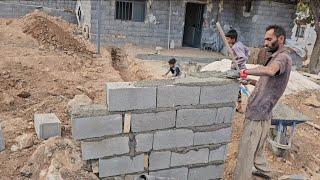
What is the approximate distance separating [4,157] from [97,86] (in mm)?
3936

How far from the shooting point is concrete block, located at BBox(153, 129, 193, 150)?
3518 millimetres

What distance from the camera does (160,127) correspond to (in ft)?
11.4

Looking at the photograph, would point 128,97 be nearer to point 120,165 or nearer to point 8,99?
point 120,165

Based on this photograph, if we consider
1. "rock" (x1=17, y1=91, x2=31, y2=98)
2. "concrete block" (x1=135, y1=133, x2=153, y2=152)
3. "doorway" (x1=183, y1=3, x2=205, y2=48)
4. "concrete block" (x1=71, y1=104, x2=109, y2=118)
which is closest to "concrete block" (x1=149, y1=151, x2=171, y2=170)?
"concrete block" (x1=135, y1=133, x2=153, y2=152)

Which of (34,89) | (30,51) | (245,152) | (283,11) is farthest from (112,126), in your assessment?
(283,11)

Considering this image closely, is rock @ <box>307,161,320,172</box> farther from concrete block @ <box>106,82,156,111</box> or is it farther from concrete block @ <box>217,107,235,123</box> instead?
concrete block @ <box>106,82,156,111</box>

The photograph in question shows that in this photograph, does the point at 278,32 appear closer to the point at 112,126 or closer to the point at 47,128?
the point at 112,126

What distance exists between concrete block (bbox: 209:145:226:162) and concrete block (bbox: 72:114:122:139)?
45.6 inches

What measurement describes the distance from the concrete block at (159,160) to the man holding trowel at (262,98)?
85cm

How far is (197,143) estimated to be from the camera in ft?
12.2

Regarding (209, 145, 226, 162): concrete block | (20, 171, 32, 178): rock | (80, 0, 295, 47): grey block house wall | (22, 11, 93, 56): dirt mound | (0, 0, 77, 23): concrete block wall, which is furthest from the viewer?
(0, 0, 77, 23): concrete block wall

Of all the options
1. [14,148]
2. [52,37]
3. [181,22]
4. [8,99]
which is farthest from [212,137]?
[181,22]

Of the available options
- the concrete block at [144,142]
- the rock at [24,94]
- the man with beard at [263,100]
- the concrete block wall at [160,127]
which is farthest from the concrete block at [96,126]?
the rock at [24,94]

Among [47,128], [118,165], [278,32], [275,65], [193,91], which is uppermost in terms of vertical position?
[278,32]
